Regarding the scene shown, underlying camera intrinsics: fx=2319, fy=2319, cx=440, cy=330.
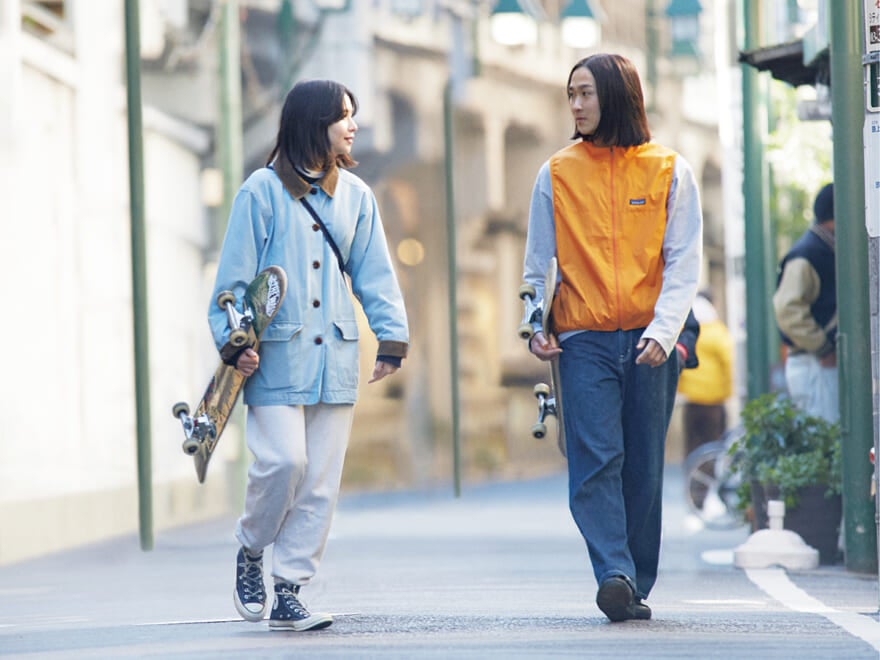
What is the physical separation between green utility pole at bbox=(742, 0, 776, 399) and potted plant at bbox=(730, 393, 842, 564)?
2538 millimetres

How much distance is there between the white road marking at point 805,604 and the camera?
23.8 ft

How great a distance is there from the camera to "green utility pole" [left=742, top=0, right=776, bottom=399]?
14.1 meters

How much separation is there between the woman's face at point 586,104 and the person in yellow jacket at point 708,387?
8.81 meters

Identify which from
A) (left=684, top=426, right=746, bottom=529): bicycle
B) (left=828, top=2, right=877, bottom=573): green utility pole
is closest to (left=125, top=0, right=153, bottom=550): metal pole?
(left=828, top=2, right=877, bottom=573): green utility pole

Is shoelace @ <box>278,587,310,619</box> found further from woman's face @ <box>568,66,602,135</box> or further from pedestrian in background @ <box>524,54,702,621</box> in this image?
woman's face @ <box>568,66,602,135</box>

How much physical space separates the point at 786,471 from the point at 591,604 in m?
2.80

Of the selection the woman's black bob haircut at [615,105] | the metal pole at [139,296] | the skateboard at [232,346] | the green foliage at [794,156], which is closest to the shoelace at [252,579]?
the skateboard at [232,346]

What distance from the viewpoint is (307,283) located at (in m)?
7.34

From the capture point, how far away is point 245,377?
730cm

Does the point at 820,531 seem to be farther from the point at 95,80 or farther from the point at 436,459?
the point at 436,459

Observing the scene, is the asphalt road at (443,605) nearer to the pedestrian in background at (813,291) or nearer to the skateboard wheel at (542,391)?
the skateboard wheel at (542,391)

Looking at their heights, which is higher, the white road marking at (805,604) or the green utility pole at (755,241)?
the green utility pole at (755,241)

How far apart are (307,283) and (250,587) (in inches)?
38.9

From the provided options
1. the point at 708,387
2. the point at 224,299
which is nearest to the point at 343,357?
the point at 224,299
